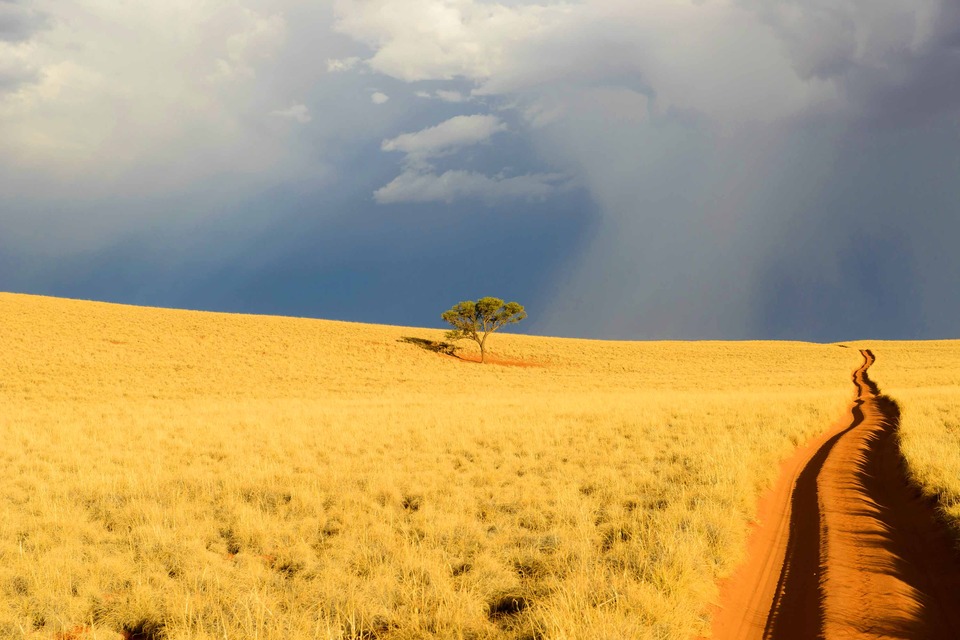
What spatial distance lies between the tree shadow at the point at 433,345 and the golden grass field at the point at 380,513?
3042cm

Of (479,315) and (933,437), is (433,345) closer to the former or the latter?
(479,315)

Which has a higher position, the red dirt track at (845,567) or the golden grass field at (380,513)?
the red dirt track at (845,567)

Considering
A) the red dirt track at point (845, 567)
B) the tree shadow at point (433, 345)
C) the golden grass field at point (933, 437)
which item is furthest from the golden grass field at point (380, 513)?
the tree shadow at point (433, 345)

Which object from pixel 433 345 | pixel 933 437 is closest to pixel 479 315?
pixel 433 345

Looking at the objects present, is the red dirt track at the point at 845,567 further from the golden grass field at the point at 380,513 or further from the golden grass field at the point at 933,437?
the golden grass field at the point at 380,513

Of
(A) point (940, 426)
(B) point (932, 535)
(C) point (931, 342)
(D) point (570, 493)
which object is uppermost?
(C) point (931, 342)

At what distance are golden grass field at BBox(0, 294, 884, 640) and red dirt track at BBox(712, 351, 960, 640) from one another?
0.46m

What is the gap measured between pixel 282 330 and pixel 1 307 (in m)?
25.3

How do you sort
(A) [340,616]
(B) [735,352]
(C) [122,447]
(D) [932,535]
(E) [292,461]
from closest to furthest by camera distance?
(A) [340,616]
(D) [932,535]
(E) [292,461]
(C) [122,447]
(B) [735,352]

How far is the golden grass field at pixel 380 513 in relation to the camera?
6.16 m

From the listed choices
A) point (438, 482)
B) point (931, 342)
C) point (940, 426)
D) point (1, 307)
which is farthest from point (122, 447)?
point (931, 342)

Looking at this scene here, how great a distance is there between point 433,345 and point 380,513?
1964 inches

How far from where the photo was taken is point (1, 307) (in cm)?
5106

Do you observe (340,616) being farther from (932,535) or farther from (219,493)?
(932,535)
